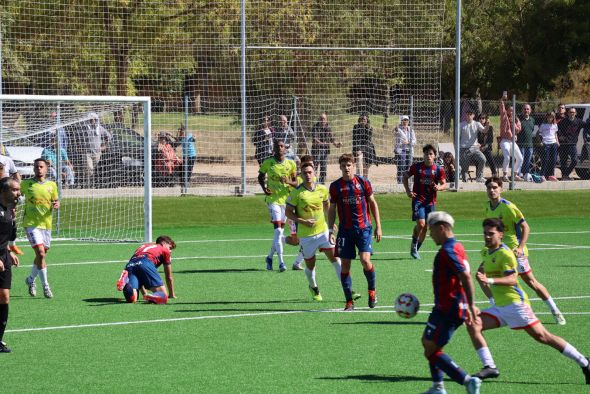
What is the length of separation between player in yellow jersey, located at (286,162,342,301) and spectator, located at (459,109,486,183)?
15170mm

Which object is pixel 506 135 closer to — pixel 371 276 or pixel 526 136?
pixel 526 136

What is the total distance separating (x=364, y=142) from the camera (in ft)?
99.3

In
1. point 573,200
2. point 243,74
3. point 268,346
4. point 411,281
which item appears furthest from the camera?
point 573,200

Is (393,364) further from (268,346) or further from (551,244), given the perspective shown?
(551,244)

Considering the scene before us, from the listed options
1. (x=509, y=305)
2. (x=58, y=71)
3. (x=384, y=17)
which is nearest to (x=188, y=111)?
(x=58, y=71)

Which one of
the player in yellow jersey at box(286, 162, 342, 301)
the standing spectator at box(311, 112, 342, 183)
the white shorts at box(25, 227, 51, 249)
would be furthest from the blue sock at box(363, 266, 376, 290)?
the standing spectator at box(311, 112, 342, 183)

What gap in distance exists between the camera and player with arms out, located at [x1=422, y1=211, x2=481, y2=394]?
372 inches

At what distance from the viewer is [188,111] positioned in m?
29.1

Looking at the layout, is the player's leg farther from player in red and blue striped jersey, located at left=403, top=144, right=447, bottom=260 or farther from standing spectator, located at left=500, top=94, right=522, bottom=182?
standing spectator, located at left=500, top=94, right=522, bottom=182

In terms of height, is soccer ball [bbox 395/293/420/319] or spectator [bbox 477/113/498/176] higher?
spectator [bbox 477/113/498/176]

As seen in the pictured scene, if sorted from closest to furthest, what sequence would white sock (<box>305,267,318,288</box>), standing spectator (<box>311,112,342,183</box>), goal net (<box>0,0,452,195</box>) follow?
white sock (<box>305,267,318,288</box>), goal net (<box>0,0,452,195</box>), standing spectator (<box>311,112,342,183</box>)

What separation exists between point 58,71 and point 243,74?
5.25 meters

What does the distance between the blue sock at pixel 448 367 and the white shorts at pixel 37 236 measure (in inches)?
353

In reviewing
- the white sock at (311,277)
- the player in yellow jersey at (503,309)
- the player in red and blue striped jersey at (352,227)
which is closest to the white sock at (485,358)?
the player in yellow jersey at (503,309)
